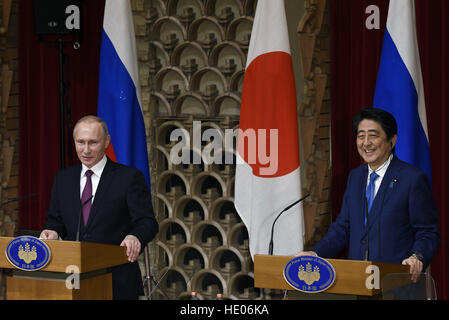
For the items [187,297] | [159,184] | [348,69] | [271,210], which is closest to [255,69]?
[348,69]

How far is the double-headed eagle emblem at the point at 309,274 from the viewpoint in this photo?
2533 mm

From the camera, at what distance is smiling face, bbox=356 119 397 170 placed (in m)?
2.98

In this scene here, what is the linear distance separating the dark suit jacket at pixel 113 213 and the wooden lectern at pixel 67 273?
0.22m

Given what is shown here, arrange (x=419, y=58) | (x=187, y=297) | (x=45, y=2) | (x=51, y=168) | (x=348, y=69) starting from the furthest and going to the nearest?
(x=51, y=168) → (x=187, y=297) → (x=45, y=2) → (x=348, y=69) → (x=419, y=58)

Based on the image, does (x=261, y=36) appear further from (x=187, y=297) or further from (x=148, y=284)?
(x=187, y=297)

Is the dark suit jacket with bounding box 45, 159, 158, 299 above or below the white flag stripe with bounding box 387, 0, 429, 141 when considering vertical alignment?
below

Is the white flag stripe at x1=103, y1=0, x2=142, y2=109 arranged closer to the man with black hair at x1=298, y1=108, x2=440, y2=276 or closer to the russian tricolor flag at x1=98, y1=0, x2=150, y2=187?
the russian tricolor flag at x1=98, y1=0, x2=150, y2=187

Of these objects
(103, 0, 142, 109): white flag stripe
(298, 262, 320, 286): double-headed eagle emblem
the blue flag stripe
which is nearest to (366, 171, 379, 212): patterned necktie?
(298, 262, 320, 286): double-headed eagle emblem

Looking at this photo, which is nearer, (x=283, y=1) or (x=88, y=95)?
(x=283, y=1)

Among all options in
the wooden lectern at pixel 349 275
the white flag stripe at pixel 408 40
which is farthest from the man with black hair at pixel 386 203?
the white flag stripe at pixel 408 40

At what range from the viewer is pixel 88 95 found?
17.1 ft

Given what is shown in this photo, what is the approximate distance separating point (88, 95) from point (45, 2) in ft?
2.51

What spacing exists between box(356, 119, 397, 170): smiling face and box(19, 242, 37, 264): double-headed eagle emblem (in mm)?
1375

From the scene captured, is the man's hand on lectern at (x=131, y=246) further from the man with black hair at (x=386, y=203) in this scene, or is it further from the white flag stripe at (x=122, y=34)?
the white flag stripe at (x=122, y=34)
